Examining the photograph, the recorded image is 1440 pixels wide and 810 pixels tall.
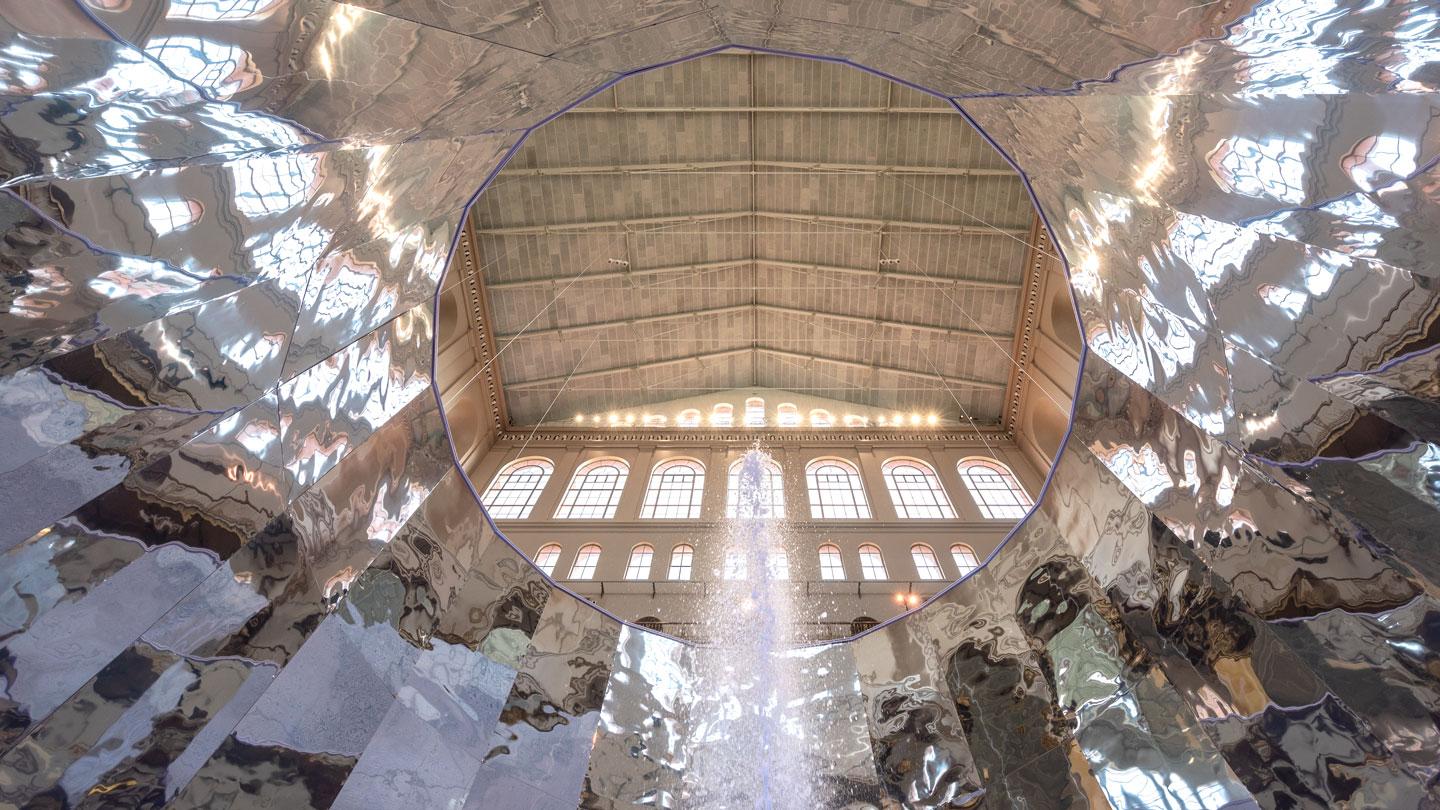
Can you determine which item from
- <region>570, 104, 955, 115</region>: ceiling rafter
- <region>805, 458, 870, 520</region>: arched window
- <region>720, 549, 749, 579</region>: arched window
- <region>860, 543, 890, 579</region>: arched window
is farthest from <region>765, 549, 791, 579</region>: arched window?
<region>570, 104, 955, 115</region>: ceiling rafter

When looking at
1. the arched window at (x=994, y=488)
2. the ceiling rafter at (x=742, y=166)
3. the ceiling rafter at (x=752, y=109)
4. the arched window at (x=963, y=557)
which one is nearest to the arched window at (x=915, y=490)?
the arched window at (x=994, y=488)

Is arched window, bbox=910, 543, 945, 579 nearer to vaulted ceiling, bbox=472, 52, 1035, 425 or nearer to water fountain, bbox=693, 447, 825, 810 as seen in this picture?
vaulted ceiling, bbox=472, 52, 1035, 425

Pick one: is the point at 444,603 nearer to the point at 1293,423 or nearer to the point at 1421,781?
the point at 1293,423

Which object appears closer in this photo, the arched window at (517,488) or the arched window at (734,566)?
the arched window at (734,566)

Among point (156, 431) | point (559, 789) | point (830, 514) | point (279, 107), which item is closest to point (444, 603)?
point (559, 789)

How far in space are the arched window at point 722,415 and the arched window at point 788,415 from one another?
1683 millimetres

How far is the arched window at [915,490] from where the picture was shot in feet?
67.3

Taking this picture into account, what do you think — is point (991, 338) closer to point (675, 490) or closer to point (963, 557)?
point (963, 557)

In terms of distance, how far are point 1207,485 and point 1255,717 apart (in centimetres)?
218

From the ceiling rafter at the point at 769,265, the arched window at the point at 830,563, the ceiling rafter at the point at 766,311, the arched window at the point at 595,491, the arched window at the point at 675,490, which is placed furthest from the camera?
the ceiling rafter at the point at 766,311

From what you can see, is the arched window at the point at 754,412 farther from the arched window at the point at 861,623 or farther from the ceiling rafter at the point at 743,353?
the arched window at the point at 861,623

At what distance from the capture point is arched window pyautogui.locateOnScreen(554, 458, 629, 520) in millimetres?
20922

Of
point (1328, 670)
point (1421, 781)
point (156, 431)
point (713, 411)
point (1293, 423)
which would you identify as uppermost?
point (713, 411)

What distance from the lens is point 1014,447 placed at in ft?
74.6
